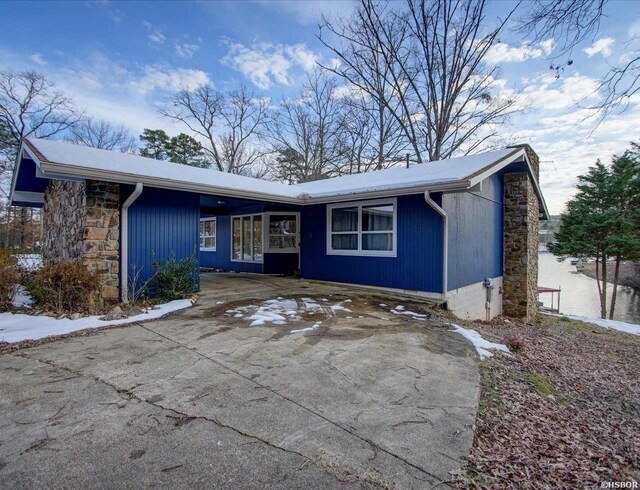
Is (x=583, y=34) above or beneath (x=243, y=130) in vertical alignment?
beneath

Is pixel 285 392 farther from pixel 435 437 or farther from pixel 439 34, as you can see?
pixel 439 34

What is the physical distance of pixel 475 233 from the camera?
8820mm

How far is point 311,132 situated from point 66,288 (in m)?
19.8

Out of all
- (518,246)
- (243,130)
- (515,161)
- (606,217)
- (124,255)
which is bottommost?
(124,255)

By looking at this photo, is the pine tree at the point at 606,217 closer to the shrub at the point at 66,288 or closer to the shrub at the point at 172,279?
the shrub at the point at 172,279

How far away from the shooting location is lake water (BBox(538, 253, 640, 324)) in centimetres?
1986

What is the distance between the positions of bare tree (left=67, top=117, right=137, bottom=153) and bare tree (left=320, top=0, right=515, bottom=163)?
16328 mm

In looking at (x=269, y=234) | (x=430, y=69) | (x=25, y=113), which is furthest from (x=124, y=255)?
(x=25, y=113)

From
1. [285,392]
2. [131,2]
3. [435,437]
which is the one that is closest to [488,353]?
[435,437]

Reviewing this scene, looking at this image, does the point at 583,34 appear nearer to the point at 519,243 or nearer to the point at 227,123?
the point at 519,243

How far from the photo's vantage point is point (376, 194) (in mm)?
7516

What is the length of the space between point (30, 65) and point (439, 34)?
72.7 feet

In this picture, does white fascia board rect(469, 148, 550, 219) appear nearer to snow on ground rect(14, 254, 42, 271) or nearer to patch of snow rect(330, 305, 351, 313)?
patch of snow rect(330, 305, 351, 313)

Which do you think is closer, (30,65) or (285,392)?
(285,392)
